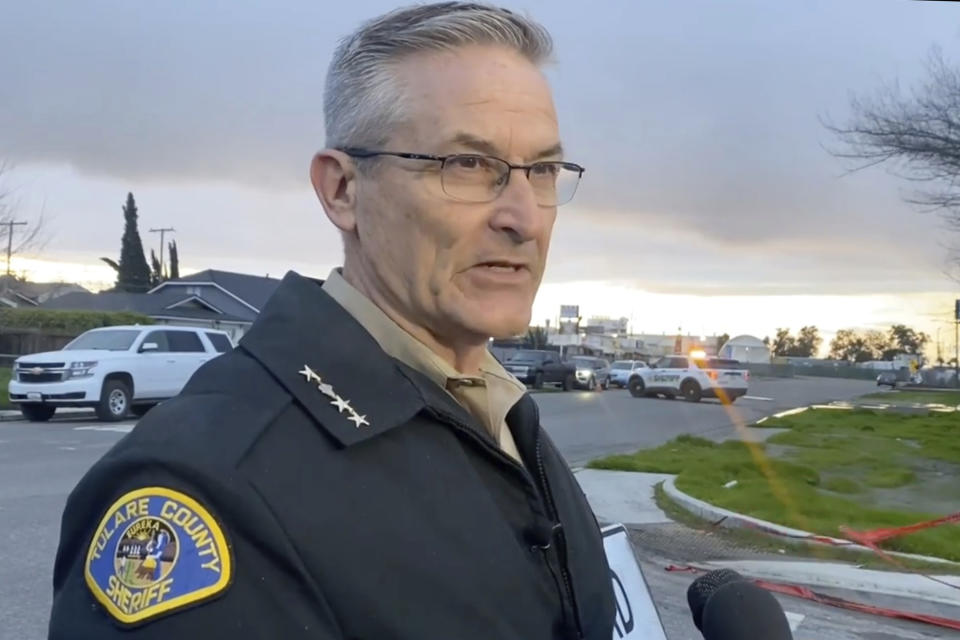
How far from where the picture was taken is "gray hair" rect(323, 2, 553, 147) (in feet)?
5.12

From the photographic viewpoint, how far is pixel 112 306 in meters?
52.8

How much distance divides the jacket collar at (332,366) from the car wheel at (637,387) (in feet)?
108

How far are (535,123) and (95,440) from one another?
13.4 metres

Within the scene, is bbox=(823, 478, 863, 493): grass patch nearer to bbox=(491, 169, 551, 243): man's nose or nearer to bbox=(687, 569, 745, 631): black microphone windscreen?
bbox=(687, 569, 745, 631): black microphone windscreen

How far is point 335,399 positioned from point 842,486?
35.7 ft

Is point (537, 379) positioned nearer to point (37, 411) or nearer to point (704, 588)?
point (37, 411)

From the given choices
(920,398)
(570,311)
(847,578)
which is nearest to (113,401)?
(847,578)

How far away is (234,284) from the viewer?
55750mm

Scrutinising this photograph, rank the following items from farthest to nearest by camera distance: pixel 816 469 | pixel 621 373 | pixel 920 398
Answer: pixel 621 373, pixel 920 398, pixel 816 469

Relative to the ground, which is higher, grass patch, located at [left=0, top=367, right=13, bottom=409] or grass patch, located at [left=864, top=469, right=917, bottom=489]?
grass patch, located at [left=0, top=367, right=13, bottom=409]

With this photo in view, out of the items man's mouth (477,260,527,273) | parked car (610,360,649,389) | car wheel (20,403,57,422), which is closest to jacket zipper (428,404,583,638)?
man's mouth (477,260,527,273)

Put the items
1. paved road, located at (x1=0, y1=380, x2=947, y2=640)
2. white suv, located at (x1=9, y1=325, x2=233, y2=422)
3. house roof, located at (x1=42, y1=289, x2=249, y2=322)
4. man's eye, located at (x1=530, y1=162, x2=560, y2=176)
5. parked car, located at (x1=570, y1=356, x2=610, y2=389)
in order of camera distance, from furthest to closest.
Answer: house roof, located at (x1=42, y1=289, x2=249, y2=322)
parked car, located at (x1=570, y1=356, x2=610, y2=389)
white suv, located at (x1=9, y1=325, x2=233, y2=422)
paved road, located at (x1=0, y1=380, x2=947, y2=640)
man's eye, located at (x1=530, y1=162, x2=560, y2=176)

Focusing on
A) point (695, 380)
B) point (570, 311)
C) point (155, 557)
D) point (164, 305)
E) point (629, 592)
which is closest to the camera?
point (155, 557)

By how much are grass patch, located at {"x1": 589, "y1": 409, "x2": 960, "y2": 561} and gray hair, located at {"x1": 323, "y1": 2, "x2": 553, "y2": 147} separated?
288 inches
